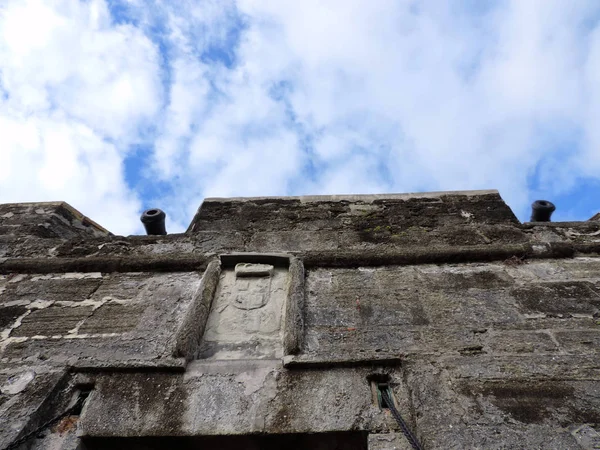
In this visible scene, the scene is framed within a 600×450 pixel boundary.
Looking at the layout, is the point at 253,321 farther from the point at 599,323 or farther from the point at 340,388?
the point at 599,323

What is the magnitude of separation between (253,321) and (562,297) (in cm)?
200

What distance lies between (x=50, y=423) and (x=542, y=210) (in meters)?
4.27

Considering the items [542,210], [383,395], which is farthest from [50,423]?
[542,210]

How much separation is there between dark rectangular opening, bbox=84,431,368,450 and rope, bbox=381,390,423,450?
0.17 meters

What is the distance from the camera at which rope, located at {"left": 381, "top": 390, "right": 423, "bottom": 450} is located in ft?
6.99

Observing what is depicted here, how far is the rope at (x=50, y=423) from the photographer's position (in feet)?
7.32

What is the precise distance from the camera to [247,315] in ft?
10.1

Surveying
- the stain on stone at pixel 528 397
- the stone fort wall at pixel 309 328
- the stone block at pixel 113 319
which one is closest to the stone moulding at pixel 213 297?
the stone fort wall at pixel 309 328

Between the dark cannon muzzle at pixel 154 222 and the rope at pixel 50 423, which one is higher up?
the dark cannon muzzle at pixel 154 222

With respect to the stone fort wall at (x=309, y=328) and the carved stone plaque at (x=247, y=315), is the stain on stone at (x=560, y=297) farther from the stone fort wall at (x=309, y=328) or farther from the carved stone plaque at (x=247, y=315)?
the carved stone plaque at (x=247, y=315)

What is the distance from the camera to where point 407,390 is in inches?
95.4

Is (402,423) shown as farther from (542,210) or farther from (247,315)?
(542,210)

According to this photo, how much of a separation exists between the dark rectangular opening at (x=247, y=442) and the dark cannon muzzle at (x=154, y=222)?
2.48 meters

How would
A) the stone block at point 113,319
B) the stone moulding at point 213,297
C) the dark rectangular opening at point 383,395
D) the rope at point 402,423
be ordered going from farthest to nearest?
1. the stone block at point 113,319
2. the stone moulding at point 213,297
3. the dark rectangular opening at point 383,395
4. the rope at point 402,423
